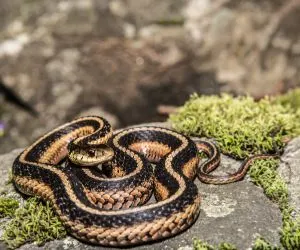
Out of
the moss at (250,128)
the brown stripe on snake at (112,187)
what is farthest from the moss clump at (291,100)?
the brown stripe on snake at (112,187)

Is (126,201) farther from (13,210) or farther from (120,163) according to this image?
(13,210)

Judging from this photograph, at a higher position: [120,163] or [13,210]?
[120,163]

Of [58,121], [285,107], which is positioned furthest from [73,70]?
[285,107]

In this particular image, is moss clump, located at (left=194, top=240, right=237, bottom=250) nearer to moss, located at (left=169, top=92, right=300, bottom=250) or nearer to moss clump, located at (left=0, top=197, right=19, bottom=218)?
moss, located at (left=169, top=92, right=300, bottom=250)

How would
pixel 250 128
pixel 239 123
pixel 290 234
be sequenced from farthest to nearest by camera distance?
pixel 239 123 → pixel 250 128 → pixel 290 234

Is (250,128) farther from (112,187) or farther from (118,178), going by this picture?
(112,187)

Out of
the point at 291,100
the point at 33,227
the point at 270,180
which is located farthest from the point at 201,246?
the point at 291,100
